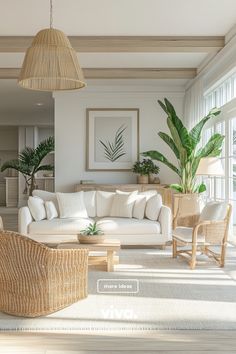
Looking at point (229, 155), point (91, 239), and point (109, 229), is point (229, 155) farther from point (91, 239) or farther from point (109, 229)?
point (91, 239)

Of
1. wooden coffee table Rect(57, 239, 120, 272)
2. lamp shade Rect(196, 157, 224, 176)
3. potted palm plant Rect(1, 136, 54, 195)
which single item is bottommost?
→ wooden coffee table Rect(57, 239, 120, 272)

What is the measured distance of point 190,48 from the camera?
269 inches

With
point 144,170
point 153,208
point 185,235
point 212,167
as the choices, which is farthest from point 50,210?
point 144,170

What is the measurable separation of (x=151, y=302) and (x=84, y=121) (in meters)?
6.80

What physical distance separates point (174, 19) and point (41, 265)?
3.96m

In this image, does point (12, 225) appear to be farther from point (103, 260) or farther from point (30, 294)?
point (30, 294)

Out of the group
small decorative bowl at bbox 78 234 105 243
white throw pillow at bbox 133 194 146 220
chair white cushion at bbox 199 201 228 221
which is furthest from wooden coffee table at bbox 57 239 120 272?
white throw pillow at bbox 133 194 146 220

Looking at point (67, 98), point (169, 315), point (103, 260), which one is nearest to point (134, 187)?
point (67, 98)

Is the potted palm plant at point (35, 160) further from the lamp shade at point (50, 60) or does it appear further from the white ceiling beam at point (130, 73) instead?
the lamp shade at point (50, 60)

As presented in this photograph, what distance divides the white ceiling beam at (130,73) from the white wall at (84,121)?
4.62ft

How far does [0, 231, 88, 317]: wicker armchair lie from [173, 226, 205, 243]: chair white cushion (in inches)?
87.9

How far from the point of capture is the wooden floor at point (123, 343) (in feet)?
9.97

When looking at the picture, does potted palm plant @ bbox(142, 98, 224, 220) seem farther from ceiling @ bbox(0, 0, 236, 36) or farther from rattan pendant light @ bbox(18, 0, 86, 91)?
rattan pendant light @ bbox(18, 0, 86, 91)

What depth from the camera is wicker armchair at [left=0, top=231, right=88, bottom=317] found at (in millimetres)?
3480
